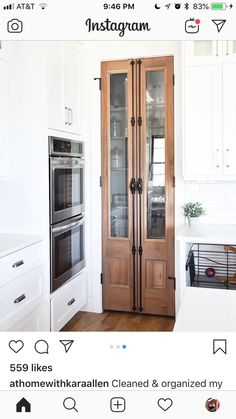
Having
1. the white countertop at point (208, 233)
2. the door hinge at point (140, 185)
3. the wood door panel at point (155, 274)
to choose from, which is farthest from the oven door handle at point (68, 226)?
the white countertop at point (208, 233)

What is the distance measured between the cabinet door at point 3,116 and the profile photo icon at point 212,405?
179cm

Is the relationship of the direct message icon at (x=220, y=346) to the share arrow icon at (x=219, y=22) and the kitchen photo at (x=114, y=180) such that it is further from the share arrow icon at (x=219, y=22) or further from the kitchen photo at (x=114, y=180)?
the kitchen photo at (x=114, y=180)

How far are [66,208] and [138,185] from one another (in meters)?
0.61

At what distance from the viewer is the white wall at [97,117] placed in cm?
263

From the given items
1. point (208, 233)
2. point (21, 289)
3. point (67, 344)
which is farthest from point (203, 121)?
point (67, 344)

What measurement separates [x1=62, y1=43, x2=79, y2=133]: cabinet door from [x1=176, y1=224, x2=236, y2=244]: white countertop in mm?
993

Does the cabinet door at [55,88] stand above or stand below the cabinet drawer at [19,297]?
above

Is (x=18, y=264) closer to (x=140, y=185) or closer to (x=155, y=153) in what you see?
(x=140, y=185)

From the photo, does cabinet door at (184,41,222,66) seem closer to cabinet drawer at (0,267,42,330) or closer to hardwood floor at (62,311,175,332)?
cabinet drawer at (0,267,42,330)

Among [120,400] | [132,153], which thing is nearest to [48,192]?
[132,153]

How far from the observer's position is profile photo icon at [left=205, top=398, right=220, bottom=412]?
0.55 meters

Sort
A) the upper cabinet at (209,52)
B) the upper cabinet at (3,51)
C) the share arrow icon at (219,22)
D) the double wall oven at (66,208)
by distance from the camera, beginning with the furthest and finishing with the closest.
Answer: the upper cabinet at (209,52) < the double wall oven at (66,208) < the upper cabinet at (3,51) < the share arrow icon at (219,22)

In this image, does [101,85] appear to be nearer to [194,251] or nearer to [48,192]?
[48,192]

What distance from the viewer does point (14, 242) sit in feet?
6.51
